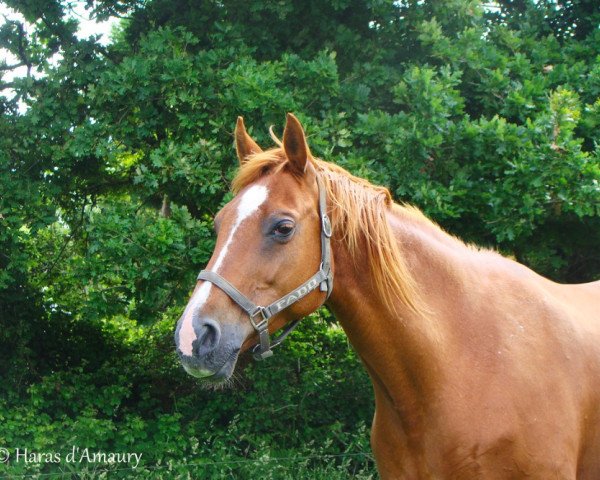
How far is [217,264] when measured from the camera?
98.0 inches

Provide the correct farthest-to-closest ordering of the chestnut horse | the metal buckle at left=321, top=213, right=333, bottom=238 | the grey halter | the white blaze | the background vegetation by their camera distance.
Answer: the background vegetation, the metal buckle at left=321, top=213, right=333, bottom=238, the chestnut horse, the grey halter, the white blaze

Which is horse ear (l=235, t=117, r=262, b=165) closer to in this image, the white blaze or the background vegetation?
the white blaze

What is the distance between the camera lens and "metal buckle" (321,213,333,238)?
2684 mm

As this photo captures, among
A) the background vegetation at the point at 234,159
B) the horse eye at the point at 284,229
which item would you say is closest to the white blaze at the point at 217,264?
the horse eye at the point at 284,229

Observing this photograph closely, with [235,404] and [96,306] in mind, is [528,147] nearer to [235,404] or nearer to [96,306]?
[96,306]

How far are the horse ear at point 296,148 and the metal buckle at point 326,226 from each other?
0.21 m

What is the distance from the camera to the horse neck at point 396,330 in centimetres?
274

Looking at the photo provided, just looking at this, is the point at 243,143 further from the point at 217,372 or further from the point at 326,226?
the point at 217,372

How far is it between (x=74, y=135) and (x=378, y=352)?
2937 mm

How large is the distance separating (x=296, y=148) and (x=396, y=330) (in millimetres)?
818

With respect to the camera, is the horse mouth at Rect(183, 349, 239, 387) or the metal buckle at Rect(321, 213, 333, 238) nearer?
the horse mouth at Rect(183, 349, 239, 387)

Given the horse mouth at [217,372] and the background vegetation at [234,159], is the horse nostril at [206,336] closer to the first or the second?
the horse mouth at [217,372]

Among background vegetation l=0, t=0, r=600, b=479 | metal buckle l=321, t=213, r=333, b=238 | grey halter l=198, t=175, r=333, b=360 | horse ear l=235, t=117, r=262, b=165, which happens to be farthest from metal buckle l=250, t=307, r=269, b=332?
background vegetation l=0, t=0, r=600, b=479

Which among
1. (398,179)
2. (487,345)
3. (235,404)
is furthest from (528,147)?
(235,404)
